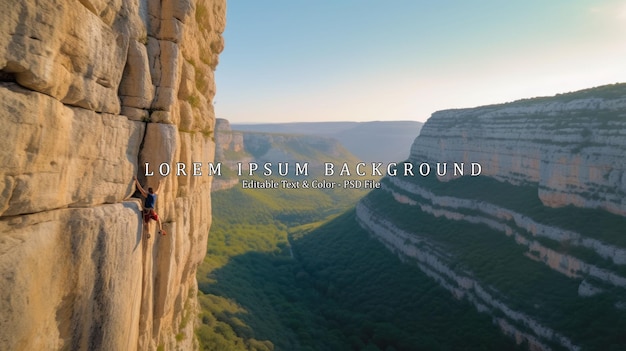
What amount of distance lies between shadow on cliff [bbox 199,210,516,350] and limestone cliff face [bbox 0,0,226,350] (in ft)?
70.2

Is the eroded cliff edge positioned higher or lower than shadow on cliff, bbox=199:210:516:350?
higher

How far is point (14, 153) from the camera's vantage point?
7.95 meters

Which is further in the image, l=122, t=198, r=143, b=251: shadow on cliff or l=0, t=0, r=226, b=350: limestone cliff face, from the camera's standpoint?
l=122, t=198, r=143, b=251: shadow on cliff

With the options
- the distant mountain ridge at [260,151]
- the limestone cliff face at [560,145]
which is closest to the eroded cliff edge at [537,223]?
the limestone cliff face at [560,145]

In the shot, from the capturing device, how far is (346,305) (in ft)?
157

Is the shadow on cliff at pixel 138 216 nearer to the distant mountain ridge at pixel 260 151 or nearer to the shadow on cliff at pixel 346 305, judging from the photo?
the shadow on cliff at pixel 346 305

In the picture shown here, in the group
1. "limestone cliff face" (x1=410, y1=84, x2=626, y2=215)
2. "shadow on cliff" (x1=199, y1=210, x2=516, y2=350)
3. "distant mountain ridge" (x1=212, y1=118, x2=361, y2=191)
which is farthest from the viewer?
"distant mountain ridge" (x1=212, y1=118, x2=361, y2=191)

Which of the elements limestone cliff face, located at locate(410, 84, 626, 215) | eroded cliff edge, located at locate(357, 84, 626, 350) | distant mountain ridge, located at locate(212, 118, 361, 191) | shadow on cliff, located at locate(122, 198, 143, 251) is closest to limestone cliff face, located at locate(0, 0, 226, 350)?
shadow on cliff, located at locate(122, 198, 143, 251)

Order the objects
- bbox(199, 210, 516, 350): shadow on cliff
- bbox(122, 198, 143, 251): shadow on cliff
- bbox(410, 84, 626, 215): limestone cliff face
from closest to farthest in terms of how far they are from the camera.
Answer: bbox(122, 198, 143, 251): shadow on cliff, bbox(199, 210, 516, 350): shadow on cliff, bbox(410, 84, 626, 215): limestone cliff face

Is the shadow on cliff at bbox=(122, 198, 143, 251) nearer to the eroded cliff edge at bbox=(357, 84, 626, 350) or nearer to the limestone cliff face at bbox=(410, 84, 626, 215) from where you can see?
the eroded cliff edge at bbox=(357, 84, 626, 350)

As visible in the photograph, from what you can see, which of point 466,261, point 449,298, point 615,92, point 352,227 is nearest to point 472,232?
point 466,261

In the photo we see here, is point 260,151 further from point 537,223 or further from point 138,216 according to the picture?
point 138,216

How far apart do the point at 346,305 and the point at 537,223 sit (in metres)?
24.2

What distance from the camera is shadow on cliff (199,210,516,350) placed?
3644cm
